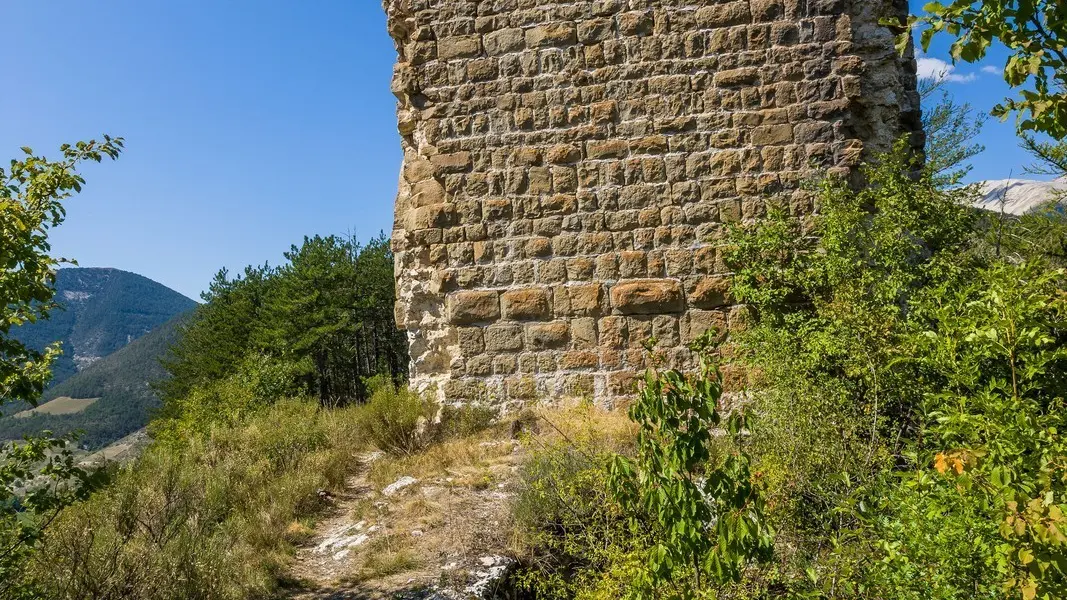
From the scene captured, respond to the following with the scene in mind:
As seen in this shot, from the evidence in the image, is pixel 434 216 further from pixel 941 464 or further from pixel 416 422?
pixel 941 464

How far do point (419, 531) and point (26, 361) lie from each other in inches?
95.3

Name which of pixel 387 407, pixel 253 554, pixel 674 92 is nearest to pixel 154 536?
pixel 253 554

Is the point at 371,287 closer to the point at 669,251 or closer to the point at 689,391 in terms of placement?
the point at 669,251

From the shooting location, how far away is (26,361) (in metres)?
3.22

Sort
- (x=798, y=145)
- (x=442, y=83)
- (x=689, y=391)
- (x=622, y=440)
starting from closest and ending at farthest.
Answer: (x=689, y=391), (x=622, y=440), (x=798, y=145), (x=442, y=83)

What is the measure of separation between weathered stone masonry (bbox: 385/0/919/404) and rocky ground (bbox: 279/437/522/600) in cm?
83

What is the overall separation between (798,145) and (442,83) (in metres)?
3.38

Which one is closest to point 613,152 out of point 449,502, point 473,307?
point 473,307

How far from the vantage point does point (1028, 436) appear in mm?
2133

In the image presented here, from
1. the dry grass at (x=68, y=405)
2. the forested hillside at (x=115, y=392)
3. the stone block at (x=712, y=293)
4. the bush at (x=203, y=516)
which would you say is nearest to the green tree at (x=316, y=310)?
the bush at (x=203, y=516)

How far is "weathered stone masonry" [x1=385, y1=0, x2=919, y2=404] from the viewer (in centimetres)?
571

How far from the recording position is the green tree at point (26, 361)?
9.42ft

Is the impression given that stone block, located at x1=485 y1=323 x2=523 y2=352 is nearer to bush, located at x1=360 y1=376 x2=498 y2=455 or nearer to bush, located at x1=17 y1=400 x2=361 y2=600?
bush, located at x1=360 y1=376 x2=498 y2=455

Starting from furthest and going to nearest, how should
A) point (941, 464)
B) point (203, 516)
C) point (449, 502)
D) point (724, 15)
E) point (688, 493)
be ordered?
point (724, 15)
point (449, 502)
point (203, 516)
point (688, 493)
point (941, 464)
